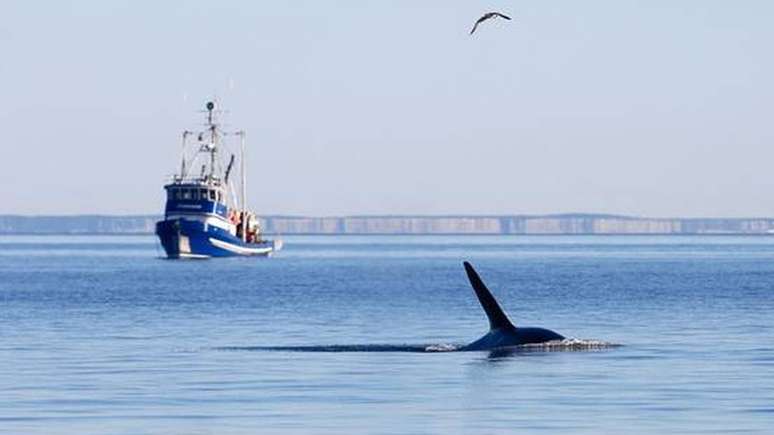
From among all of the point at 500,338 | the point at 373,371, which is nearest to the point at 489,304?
the point at 500,338

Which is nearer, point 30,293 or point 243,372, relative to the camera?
point 243,372

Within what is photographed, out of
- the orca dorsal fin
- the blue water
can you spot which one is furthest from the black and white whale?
the blue water

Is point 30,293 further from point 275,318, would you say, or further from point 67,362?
point 67,362

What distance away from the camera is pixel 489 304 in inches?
2479

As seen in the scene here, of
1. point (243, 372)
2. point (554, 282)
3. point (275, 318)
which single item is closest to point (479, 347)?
point (243, 372)

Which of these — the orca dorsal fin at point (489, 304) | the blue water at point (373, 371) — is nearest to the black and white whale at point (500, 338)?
the orca dorsal fin at point (489, 304)

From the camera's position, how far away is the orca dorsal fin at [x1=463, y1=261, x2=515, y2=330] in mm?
62750

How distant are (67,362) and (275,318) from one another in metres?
34.1

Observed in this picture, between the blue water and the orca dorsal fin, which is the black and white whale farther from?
the blue water

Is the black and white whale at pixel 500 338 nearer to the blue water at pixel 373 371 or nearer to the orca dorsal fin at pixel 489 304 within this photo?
the orca dorsal fin at pixel 489 304

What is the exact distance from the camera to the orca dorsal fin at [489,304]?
6275cm

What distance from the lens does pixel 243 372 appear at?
57.2 m

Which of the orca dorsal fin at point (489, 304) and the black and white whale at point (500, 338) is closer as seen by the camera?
the orca dorsal fin at point (489, 304)

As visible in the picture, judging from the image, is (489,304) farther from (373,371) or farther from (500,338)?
(373,371)
